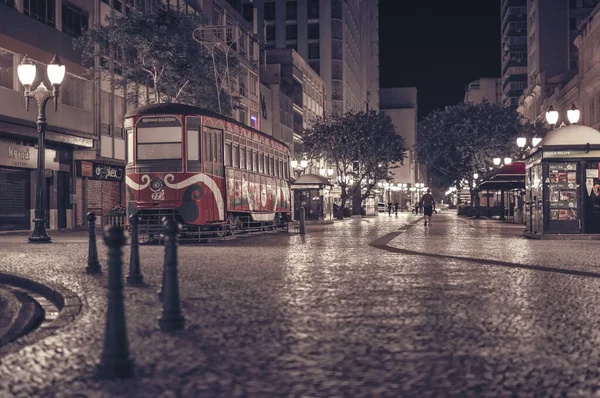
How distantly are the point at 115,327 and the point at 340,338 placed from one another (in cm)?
199

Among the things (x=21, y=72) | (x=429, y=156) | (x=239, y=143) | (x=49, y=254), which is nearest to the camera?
(x=49, y=254)

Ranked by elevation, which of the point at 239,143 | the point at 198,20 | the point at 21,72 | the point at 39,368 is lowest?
the point at 39,368

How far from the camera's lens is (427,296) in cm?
933

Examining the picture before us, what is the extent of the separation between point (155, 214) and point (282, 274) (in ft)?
34.3

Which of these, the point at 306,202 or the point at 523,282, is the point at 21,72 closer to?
the point at 523,282

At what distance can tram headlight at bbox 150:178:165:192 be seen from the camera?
21.6m

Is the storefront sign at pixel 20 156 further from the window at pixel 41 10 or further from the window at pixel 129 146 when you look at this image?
the window at pixel 129 146

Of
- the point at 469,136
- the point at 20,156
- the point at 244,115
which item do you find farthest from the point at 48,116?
the point at 469,136

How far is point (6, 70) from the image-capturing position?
100 feet

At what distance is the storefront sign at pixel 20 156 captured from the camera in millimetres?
31509

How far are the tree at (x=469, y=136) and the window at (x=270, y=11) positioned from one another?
127 feet

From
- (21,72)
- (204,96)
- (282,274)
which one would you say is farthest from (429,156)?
(282,274)

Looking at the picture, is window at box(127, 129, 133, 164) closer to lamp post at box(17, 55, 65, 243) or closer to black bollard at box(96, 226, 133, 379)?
lamp post at box(17, 55, 65, 243)

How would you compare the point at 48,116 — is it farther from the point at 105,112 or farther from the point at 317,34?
the point at 317,34
